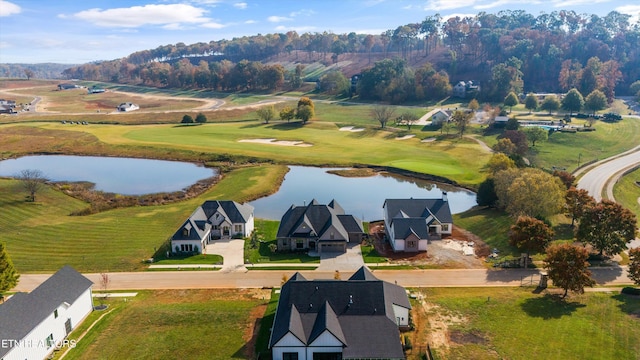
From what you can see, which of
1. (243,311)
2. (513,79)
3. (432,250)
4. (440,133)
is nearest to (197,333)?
(243,311)

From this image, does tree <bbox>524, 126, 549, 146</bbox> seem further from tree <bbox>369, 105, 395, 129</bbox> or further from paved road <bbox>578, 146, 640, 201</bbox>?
tree <bbox>369, 105, 395, 129</bbox>

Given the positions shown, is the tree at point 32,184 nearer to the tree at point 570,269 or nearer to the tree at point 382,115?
the tree at point 570,269

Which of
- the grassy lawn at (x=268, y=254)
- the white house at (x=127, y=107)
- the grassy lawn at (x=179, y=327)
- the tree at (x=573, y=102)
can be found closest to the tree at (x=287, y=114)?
the white house at (x=127, y=107)

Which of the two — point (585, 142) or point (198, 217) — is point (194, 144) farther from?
point (585, 142)

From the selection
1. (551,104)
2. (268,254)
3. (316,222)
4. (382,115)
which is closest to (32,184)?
(268,254)

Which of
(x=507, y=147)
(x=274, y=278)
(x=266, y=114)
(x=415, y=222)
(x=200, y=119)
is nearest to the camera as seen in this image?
(x=274, y=278)

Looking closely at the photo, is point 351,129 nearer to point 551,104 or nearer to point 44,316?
point 551,104
